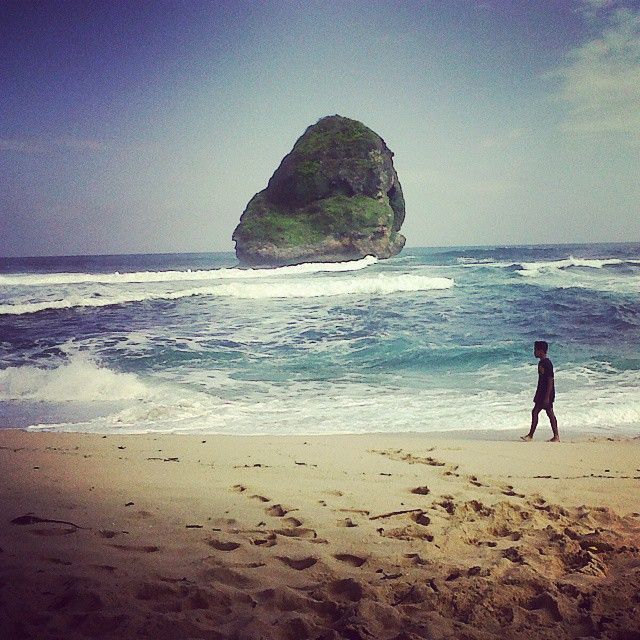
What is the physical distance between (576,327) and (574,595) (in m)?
13.3

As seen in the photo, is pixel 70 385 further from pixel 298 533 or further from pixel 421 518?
pixel 421 518

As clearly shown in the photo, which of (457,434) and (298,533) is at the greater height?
(298,533)

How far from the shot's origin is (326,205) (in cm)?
5744

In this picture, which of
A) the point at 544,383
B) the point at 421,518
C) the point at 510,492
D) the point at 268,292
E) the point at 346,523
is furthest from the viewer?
the point at 268,292

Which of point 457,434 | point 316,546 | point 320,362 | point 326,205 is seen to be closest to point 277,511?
point 316,546

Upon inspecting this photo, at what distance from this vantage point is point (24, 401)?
867cm

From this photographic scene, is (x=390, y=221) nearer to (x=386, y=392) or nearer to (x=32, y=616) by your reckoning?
(x=386, y=392)

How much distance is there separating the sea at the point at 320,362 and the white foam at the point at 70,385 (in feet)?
0.11

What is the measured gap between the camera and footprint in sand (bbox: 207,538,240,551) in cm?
297

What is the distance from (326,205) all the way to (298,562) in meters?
56.2

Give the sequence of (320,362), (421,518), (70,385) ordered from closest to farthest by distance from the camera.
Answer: (421,518)
(70,385)
(320,362)

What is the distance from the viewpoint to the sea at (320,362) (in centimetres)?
752

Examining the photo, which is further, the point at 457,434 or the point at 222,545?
the point at 457,434

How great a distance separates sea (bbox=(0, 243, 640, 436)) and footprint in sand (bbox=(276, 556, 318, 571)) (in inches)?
155
